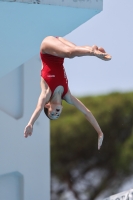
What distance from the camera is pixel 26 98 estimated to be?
9.84 meters

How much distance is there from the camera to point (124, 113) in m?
16.6

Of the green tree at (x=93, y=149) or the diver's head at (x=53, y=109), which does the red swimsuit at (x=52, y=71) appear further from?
the green tree at (x=93, y=149)

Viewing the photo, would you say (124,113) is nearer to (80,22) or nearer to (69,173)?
(69,173)

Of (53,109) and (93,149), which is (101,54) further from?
(93,149)

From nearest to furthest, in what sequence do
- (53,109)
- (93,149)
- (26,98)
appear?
(53,109), (26,98), (93,149)

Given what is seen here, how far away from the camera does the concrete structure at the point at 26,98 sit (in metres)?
7.64

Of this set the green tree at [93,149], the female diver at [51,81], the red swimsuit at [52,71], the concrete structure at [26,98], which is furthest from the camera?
the green tree at [93,149]

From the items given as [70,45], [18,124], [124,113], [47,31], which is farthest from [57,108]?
[124,113]

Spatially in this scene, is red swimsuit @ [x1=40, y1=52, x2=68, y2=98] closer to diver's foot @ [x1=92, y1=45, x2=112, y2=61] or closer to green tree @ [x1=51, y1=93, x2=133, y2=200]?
diver's foot @ [x1=92, y1=45, x2=112, y2=61]

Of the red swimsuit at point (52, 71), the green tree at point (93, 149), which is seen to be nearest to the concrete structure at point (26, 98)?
the red swimsuit at point (52, 71)

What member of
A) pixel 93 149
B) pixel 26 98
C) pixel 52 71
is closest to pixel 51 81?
pixel 52 71

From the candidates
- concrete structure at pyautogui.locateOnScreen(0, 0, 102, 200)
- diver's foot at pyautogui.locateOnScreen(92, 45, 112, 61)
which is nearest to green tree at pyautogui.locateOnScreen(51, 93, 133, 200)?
concrete structure at pyautogui.locateOnScreen(0, 0, 102, 200)

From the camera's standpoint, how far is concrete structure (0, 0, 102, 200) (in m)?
7.64

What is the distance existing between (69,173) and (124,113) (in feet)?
7.21
